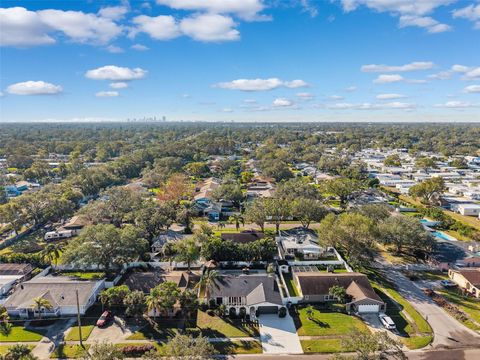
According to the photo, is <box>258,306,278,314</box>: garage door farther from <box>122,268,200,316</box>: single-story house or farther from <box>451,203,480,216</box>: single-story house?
<box>451,203,480,216</box>: single-story house

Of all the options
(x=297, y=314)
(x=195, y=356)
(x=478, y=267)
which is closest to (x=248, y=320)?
(x=297, y=314)

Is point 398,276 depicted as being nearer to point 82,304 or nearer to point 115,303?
point 115,303

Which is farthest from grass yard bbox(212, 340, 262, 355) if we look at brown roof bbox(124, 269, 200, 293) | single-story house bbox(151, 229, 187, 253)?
single-story house bbox(151, 229, 187, 253)

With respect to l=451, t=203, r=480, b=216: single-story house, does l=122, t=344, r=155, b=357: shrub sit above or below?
below

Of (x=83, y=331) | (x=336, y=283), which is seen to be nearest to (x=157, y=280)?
(x=83, y=331)

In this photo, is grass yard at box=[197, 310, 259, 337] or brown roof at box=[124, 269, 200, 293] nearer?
grass yard at box=[197, 310, 259, 337]

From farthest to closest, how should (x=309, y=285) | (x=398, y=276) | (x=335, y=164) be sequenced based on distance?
1. (x=335, y=164)
2. (x=398, y=276)
3. (x=309, y=285)
